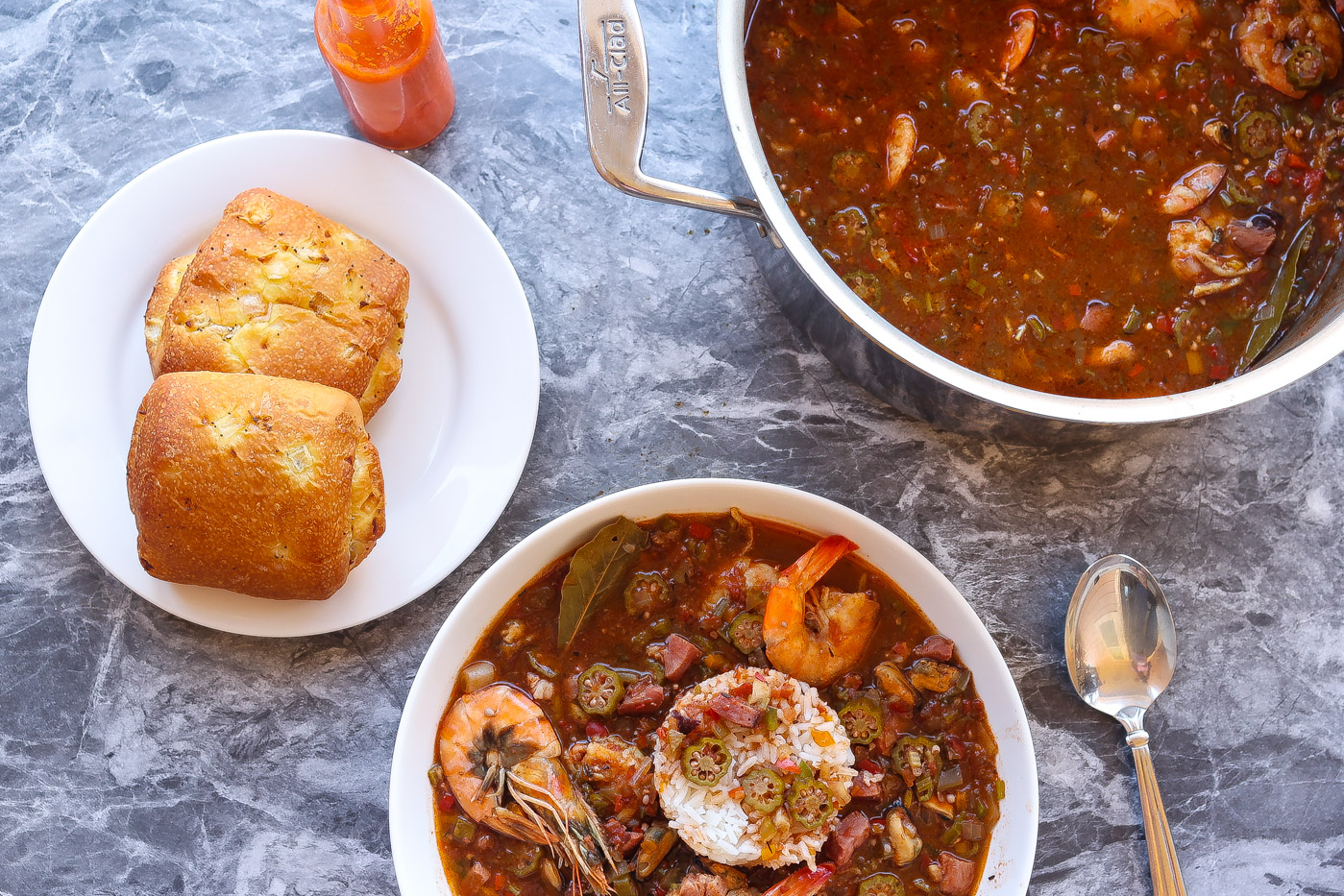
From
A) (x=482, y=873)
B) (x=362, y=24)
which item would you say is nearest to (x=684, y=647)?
(x=482, y=873)

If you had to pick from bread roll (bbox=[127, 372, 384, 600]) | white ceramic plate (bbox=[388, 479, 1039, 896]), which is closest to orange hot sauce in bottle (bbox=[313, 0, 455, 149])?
bread roll (bbox=[127, 372, 384, 600])

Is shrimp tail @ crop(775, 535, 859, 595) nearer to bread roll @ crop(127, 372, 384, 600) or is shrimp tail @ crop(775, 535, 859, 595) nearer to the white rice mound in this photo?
the white rice mound

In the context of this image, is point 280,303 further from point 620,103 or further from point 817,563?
point 817,563

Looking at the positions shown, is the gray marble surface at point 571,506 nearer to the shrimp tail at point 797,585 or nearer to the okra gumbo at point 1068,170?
the shrimp tail at point 797,585

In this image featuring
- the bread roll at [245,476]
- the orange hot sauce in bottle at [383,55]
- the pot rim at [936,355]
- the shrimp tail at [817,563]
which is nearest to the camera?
the pot rim at [936,355]

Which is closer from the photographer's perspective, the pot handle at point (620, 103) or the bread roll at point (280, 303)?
the pot handle at point (620, 103)

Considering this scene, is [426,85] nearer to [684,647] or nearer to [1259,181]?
[684,647]

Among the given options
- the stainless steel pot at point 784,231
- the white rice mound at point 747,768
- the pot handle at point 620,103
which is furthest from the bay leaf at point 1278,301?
the white rice mound at point 747,768
